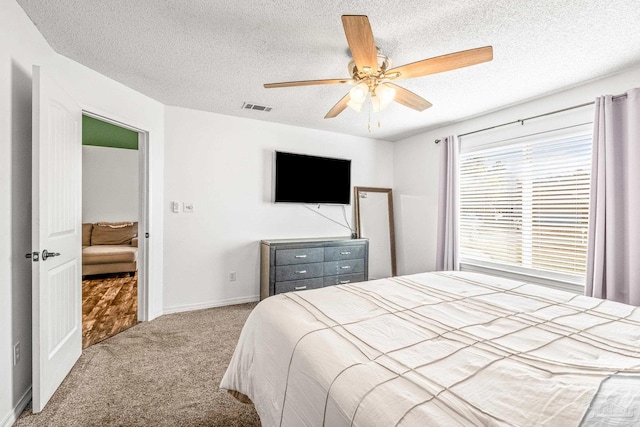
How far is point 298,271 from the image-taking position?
355 cm

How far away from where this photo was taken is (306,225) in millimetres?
4141

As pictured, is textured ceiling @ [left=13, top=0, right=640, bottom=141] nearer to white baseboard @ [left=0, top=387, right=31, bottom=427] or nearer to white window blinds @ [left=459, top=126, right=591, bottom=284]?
white window blinds @ [left=459, top=126, right=591, bottom=284]

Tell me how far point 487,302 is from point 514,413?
0.96m

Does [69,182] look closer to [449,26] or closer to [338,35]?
[338,35]

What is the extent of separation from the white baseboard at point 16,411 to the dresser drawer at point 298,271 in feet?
7.00

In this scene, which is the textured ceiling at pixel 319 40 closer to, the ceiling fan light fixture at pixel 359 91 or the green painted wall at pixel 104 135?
the ceiling fan light fixture at pixel 359 91

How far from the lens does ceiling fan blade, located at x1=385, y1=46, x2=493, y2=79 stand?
5.20 feet

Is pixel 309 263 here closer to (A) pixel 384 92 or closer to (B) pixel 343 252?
(B) pixel 343 252

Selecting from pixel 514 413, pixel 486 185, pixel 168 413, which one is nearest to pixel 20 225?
Answer: pixel 168 413

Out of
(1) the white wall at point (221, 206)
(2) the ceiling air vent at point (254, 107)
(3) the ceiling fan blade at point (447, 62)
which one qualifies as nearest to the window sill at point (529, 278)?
(1) the white wall at point (221, 206)

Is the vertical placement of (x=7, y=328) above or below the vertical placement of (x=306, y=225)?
below

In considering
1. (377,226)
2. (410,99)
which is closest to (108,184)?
A: (377,226)

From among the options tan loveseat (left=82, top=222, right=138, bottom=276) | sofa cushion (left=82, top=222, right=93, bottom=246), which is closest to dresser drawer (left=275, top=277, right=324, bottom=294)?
tan loveseat (left=82, top=222, right=138, bottom=276)

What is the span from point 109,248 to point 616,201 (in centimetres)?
642
